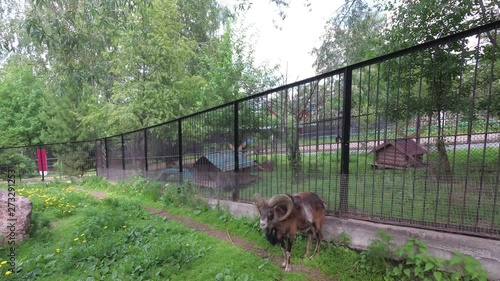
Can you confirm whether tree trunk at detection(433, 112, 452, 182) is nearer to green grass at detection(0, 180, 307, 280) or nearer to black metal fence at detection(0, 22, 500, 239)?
black metal fence at detection(0, 22, 500, 239)

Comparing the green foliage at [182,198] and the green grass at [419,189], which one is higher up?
the green grass at [419,189]

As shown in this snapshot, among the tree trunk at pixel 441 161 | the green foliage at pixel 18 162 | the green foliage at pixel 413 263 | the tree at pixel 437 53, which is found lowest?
the green foliage at pixel 18 162

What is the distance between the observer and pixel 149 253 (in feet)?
12.7

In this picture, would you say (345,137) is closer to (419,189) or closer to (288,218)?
(419,189)

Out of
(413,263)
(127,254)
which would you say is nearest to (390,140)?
(413,263)

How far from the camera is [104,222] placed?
525 cm

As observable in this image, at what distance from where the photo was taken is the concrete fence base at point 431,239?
2.66 metres

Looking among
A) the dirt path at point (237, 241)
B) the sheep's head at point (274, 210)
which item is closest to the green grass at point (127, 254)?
the dirt path at point (237, 241)

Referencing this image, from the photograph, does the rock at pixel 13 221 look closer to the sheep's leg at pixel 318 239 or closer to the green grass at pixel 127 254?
the green grass at pixel 127 254

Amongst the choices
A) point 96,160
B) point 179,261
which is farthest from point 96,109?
point 179,261

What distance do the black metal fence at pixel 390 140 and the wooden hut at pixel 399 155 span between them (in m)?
0.01

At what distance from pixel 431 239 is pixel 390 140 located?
135 cm

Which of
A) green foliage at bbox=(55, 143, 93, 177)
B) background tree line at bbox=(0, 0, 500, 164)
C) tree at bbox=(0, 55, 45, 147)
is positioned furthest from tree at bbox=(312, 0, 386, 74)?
tree at bbox=(0, 55, 45, 147)

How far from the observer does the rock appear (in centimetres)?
493
